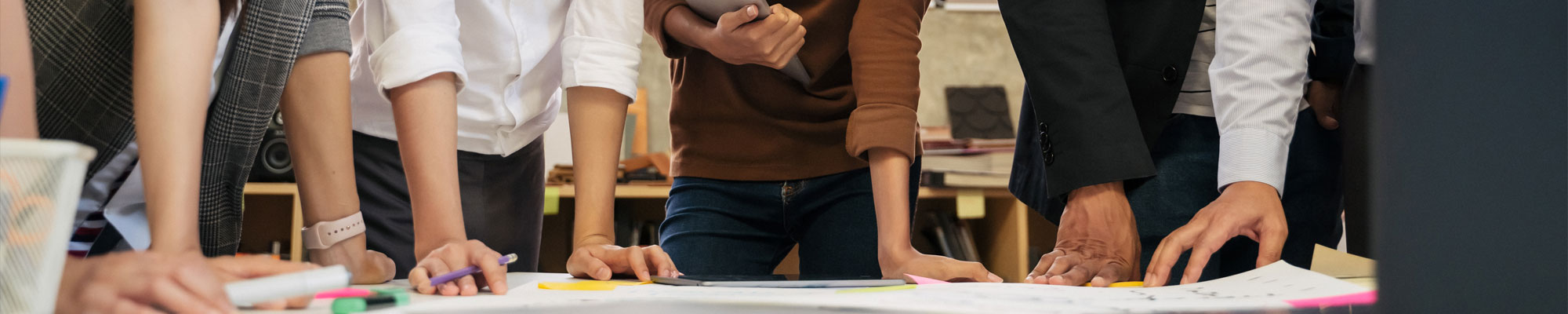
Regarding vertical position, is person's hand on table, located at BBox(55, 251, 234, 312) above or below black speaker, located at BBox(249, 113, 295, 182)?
above

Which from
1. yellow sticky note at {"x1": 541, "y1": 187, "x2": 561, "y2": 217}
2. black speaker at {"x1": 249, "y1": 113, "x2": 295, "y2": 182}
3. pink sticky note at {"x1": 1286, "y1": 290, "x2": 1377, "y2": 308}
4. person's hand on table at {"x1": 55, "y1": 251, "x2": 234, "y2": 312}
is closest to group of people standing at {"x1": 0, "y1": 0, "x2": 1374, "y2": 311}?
person's hand on table at {"x1": 55, "y1": 251, "x2": 234, "y2": 312}

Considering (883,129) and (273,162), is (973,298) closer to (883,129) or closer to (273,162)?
(883,129)

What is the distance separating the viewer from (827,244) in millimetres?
988

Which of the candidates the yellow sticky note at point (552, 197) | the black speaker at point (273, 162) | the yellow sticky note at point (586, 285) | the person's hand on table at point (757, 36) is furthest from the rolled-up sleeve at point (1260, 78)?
the black speaker at point (273, 162)

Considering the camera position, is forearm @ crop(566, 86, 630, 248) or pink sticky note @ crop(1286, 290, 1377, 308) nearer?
pink sticky note @ crop(1286, 290, 1377, 308)

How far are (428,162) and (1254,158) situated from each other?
0.62 m

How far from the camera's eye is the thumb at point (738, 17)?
0.84 m

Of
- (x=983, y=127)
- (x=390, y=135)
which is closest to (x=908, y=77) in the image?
(x=390, y=135)

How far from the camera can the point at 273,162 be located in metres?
2.24

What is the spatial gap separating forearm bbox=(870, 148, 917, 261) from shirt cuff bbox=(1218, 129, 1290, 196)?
25cm

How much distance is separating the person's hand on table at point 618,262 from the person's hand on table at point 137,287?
30 centimetres

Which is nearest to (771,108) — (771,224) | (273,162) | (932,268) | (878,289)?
A: (771,224)

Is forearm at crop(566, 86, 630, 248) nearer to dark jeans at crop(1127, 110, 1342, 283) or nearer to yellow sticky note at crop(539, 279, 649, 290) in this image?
yellow sticky note at crop(539, 279, 649, 290)

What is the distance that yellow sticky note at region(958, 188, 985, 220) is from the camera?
2.17 meters
